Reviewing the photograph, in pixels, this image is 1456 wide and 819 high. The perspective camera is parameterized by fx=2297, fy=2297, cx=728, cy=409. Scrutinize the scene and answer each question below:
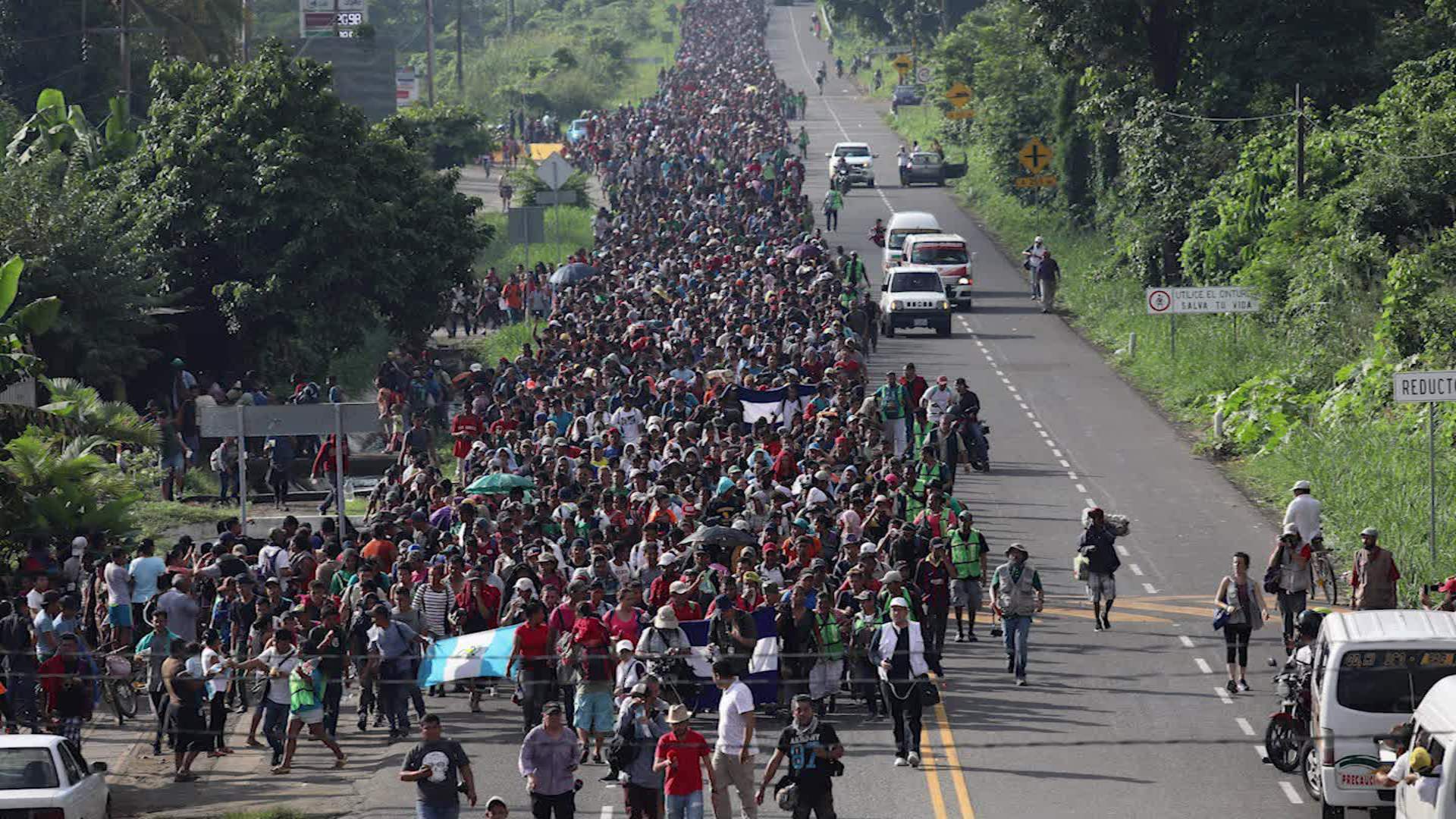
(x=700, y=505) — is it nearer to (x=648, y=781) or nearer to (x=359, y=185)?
(x=648, y=781)

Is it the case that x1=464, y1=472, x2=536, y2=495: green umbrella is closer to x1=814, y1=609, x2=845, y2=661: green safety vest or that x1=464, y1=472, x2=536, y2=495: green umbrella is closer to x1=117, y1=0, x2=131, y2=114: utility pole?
x1=814, y1=609, x2=845, y2=661: green safety vest

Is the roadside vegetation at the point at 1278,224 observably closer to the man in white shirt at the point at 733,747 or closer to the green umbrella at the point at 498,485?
the green umbrella at the point at 498,485

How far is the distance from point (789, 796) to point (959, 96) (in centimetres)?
6159

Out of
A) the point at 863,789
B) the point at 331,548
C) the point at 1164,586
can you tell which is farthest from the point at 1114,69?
the point at 863,789

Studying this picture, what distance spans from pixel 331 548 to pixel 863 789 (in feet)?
26.6

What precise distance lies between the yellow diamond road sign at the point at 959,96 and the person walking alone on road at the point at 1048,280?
26.9m

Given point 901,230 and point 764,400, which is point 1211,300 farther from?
point 901,230

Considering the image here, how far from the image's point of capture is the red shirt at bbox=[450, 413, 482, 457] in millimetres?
32656

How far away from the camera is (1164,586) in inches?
1049

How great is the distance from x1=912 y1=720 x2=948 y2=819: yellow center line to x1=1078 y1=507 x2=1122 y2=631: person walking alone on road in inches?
158

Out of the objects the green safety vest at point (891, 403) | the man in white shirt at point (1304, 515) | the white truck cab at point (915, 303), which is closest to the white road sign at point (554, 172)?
the white truck cab at point (915, 303)

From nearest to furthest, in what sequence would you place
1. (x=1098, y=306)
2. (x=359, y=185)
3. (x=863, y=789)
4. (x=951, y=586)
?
(x=863, y=789)
(x=951, y=586)
(x=359, y=185)
(x=1098, y=306)

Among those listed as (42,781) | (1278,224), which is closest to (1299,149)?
(1278,224)

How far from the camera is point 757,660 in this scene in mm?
20703
